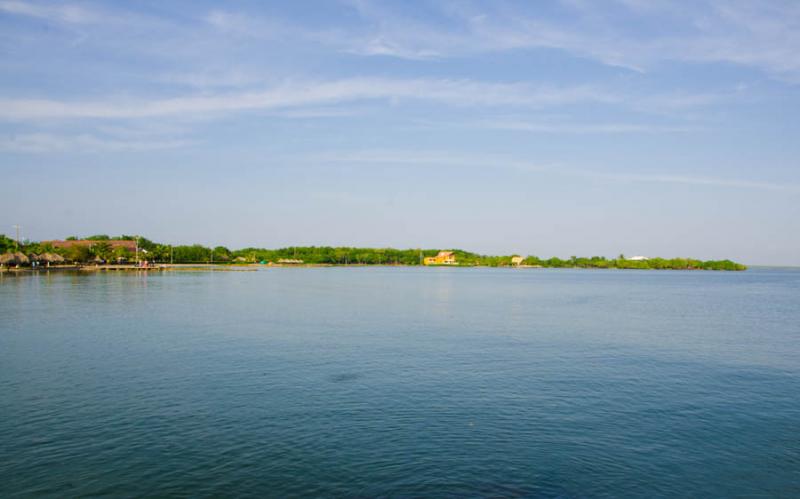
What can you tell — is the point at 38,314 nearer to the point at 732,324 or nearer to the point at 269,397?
the point at 269,397

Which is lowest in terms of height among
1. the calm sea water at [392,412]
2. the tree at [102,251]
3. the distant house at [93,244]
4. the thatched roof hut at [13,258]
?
the calm sea water at [392,412]

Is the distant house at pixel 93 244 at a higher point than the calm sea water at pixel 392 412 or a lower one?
higher

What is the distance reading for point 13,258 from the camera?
382 feet

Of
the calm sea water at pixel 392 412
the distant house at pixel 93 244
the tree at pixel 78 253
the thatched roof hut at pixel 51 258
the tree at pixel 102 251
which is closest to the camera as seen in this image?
the calm sea water at pixel 392 412

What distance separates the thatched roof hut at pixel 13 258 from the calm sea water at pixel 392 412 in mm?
96553

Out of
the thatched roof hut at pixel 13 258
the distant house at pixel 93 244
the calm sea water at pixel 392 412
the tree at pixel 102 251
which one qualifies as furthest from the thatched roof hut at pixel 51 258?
the calm sea water at pixel 392 412

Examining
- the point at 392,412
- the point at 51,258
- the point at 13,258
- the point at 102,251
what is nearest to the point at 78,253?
the point at 102,251

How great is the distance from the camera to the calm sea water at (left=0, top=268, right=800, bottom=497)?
12867 mm

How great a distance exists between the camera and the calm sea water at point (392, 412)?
507 inches

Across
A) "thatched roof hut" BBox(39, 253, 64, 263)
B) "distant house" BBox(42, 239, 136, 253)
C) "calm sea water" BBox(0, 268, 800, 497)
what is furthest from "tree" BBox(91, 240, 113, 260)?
"calm sea water" BBox(0, 268, 800, 497)

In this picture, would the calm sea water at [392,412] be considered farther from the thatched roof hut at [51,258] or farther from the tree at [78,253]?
the tree at [78,253]

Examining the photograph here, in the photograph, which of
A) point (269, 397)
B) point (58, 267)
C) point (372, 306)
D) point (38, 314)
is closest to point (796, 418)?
point (269, 397)

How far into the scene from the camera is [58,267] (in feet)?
436

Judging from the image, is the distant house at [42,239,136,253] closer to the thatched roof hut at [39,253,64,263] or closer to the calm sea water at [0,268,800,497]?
the thatched roof hut at [39,253,64,263]
